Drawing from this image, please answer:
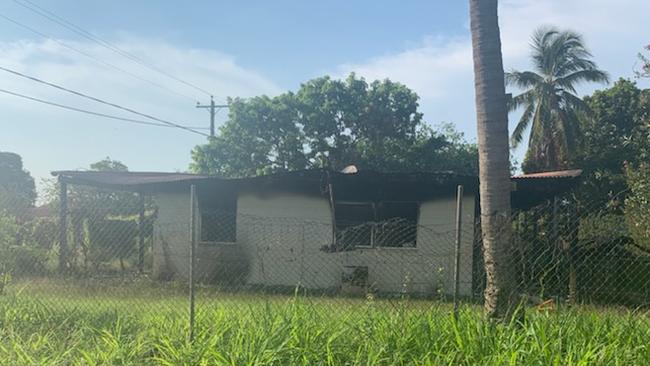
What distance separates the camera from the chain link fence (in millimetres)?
9461

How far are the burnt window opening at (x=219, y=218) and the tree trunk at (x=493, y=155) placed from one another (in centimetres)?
975

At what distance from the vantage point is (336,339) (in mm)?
4453

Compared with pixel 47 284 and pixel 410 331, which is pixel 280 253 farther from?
pixel 410 331

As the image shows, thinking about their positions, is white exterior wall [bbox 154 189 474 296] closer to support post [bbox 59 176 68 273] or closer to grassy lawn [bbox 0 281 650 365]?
support post [bbox 59 176 68 273]

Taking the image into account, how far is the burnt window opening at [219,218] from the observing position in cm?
1401

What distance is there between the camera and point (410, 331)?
442 cm

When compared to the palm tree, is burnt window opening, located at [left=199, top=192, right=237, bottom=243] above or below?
below

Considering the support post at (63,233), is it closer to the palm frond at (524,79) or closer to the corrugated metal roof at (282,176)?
the corrugated metal roof at (282,176)

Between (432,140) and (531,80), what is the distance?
4.88 metres

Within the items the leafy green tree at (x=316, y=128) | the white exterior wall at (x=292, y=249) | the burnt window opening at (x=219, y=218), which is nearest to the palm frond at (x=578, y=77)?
the leafy green tree at (x=316, y=128)

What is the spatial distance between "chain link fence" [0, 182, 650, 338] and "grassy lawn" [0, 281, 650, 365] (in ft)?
10.5

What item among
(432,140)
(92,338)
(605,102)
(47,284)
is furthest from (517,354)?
(605,102)

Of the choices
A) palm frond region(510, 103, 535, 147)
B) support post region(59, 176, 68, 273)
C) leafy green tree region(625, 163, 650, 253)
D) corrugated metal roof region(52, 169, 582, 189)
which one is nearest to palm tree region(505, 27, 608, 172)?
palm frond region(510, 103, 535, 147)

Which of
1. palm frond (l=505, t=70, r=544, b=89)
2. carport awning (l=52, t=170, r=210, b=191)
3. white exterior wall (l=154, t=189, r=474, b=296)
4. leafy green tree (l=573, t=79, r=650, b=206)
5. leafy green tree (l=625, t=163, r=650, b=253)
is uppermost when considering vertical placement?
palm frond (l=505, t=70, r=544, b=89)
